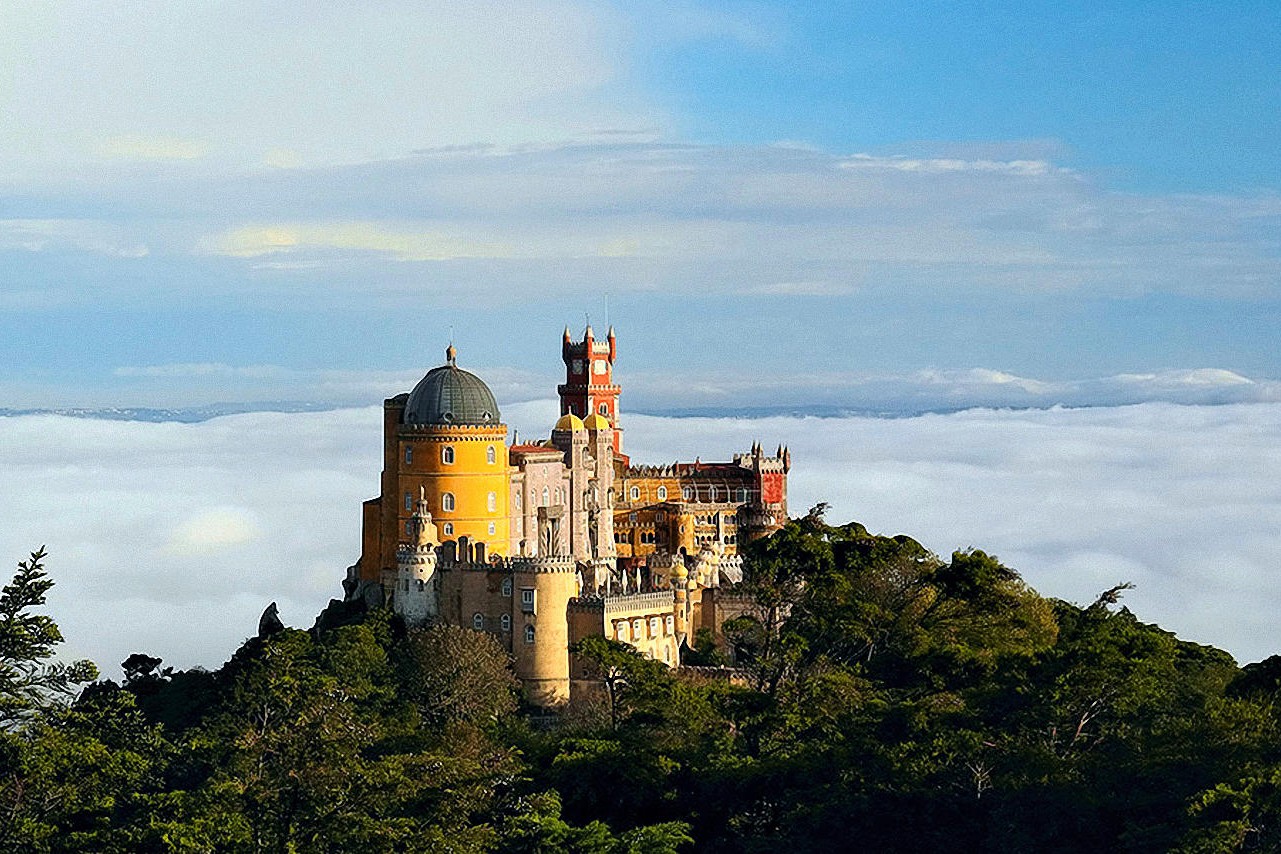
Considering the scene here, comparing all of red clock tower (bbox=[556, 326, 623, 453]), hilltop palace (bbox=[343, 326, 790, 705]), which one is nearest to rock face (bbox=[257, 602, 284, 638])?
hilltop palace (bbox=[343, 326, 790, 705])

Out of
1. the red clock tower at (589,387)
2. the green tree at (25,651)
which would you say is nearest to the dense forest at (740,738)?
the green tree at (25,651)

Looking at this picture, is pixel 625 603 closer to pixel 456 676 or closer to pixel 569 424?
pixel 456 676

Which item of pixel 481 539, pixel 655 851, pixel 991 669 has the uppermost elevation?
pixel 481 539

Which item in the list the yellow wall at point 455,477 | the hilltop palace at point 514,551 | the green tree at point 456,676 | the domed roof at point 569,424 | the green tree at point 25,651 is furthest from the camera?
the domed roof at point 569,424

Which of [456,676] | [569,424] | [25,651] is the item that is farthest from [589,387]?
[25,651]

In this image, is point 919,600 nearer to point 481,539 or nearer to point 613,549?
point 481,539

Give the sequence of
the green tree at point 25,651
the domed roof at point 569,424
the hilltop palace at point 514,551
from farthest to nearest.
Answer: the domed roof at point 569,424, the hilltop palace at point 514,551, the green tree at point 25,651

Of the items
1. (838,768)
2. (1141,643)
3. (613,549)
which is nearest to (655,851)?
(838,768)

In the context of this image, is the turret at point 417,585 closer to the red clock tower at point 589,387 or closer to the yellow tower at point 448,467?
the yellow tower at point 448,467
